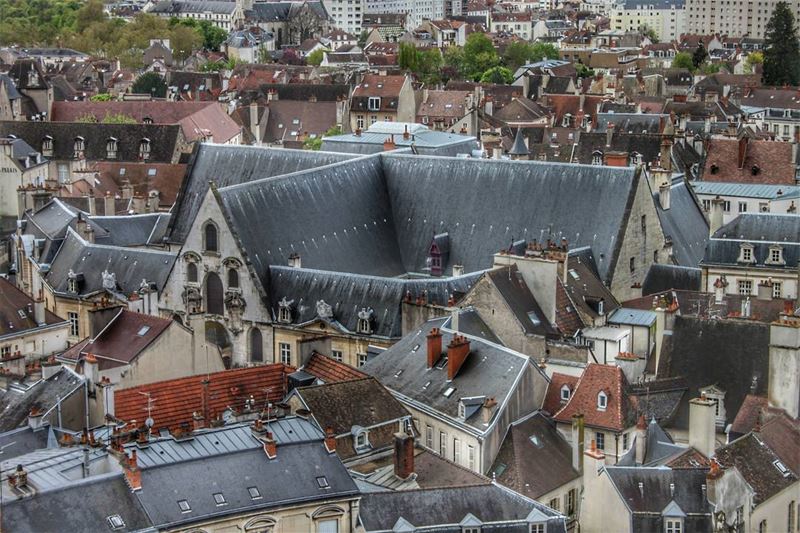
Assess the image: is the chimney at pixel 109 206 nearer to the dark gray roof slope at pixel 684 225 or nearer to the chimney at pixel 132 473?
the dark gray roof slope at pixel 684 225

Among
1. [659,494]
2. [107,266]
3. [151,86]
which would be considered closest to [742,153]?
[107,266]

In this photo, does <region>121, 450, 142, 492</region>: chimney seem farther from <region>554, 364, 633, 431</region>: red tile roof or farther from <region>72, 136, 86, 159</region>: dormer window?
<region>72, 136, 86, 159</region>: dormer window

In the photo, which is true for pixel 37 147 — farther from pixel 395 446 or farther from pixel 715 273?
pixel 395 446

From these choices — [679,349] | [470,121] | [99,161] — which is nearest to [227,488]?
[679,349]

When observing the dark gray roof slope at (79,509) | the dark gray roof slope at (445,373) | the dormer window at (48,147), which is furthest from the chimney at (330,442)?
the dormer window at (48,147)

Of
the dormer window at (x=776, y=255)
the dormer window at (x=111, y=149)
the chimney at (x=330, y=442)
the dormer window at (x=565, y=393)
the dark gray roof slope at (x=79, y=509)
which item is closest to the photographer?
the dark gray roof slope at (x=79, y=509)

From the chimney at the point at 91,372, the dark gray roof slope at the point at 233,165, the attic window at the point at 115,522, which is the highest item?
the dark gray roof slope at the point at 233,165

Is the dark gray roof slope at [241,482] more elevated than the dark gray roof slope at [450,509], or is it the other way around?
the dark gray roof slope at [241,482]

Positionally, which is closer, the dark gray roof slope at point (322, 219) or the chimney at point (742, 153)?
the dark gray roof slope at point (322, 219)
